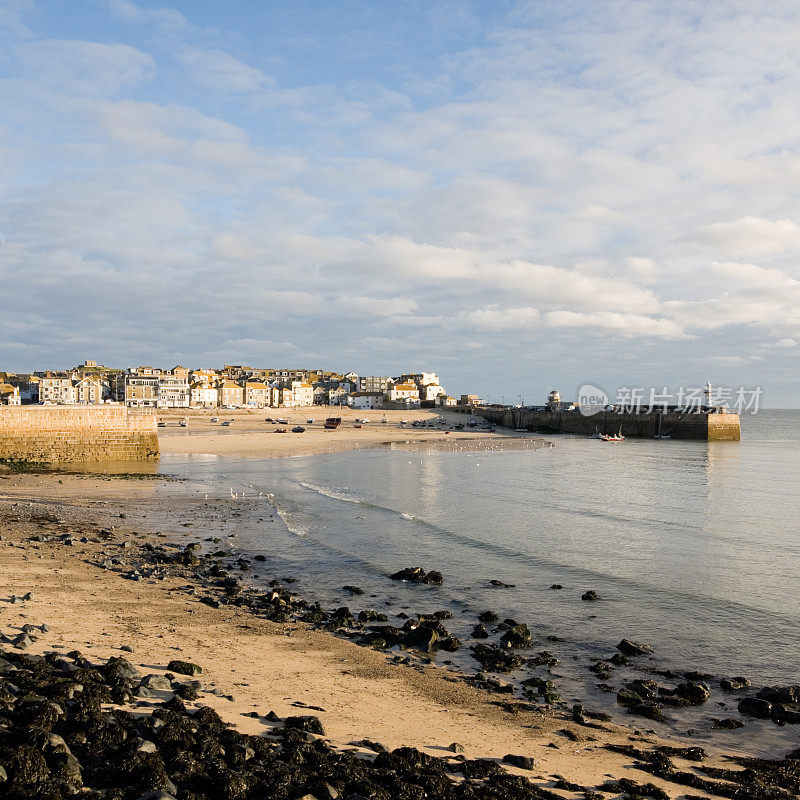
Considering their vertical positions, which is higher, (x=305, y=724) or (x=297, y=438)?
(x=305, y=724)

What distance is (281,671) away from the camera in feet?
30.9

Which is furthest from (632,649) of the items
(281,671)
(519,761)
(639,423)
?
(639,423)

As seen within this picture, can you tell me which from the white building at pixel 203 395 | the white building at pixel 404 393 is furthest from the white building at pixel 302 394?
the white building at pixel 404 393

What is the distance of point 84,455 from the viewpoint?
38.0 m

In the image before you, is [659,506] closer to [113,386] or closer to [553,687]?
[553,687]

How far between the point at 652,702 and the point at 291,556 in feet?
35.5

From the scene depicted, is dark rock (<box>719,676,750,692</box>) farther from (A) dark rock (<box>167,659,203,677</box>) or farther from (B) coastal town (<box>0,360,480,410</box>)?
(B) coastal town (<box>0,360,480,410</box>)

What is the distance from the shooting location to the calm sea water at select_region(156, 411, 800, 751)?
1218 cm

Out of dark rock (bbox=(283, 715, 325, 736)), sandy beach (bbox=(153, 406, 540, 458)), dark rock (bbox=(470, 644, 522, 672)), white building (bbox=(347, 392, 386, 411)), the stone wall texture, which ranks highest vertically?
white building (bbox=(347, 392, 386, 411))

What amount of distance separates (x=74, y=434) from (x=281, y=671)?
33.1 meters

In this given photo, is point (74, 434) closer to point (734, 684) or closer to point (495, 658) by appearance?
point (495, 658)

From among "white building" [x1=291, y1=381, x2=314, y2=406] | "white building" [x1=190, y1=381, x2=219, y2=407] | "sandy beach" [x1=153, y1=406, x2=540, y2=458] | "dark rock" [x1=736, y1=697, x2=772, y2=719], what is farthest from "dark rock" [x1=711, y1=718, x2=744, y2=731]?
"white building" [x1=291, y1=381, x2=314, y2=406]

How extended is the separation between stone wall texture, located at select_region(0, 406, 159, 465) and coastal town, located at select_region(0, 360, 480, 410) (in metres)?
88.5

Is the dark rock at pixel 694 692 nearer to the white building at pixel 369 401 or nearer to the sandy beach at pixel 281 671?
the sandy beach at pixel 281 671
